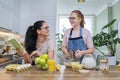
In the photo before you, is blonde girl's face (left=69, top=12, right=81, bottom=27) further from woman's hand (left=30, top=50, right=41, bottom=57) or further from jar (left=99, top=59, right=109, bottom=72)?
jar (left=99, top=59, right=109, bottom=72)

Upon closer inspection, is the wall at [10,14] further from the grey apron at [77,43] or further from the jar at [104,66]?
the jar at [104,66]

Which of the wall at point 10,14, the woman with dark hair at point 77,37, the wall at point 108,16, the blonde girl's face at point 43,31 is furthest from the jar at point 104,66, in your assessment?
the wall at point 108,16

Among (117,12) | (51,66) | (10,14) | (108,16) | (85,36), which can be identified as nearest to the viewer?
(51,66)

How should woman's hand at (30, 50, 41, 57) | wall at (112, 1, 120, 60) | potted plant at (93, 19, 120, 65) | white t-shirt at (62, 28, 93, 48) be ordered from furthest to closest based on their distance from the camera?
wall at (112, 1, 120, 60), potted plant at (93, 19, 120, 65), white t-shirt at (62, 28, 93, 48), woman's hand at (30, 50, 41, 57)

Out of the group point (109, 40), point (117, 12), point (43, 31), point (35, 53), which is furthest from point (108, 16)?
point (35, 53)

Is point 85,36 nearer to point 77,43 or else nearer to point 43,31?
point 77,43

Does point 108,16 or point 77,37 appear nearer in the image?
point 77,37

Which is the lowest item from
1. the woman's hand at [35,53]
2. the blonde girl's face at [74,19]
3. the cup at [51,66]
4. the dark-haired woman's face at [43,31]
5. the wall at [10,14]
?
the cup at [51,66]

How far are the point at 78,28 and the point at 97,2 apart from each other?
16.2 ft

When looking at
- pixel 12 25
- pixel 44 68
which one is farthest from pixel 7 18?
pixel 44 68

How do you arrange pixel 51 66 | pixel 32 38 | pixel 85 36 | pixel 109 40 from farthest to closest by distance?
pixel 109 40, pixel 32 38, pixel 85 36, pixel 51 66

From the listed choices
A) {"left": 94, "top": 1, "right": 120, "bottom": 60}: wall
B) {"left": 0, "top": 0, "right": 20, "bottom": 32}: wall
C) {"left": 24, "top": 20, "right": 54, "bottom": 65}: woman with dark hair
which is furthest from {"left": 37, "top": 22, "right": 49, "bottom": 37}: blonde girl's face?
{"left": 94, "top": 1, "right": 120, "bottom": 60}: wall

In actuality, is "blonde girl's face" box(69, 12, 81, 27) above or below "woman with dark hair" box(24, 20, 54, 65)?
above

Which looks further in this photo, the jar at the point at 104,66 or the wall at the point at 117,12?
the wall at the point at 117,12
